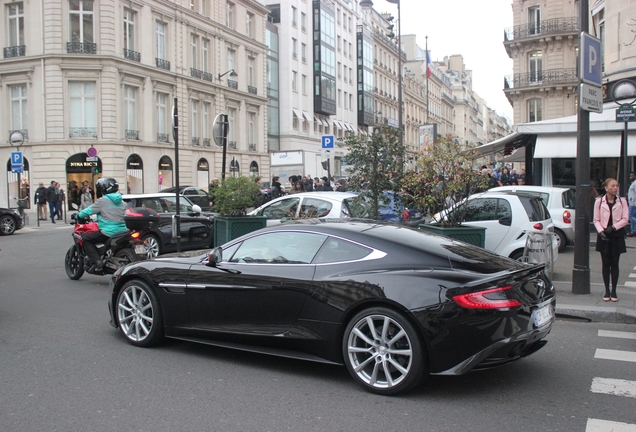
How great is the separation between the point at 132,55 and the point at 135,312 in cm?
3617

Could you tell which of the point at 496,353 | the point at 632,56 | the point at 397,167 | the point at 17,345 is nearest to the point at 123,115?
the point at 632,56

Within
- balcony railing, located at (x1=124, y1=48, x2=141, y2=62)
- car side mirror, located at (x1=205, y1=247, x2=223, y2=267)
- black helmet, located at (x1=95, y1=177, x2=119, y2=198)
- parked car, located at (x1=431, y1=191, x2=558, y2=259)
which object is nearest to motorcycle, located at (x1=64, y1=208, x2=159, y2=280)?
black helmet, located at (x1=95, y1=177, x2=119, y2=198)

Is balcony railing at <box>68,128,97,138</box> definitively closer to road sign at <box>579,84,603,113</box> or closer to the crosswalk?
road sign at <box>579,84,603,113</box>

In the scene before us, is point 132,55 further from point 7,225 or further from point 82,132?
point 7,225

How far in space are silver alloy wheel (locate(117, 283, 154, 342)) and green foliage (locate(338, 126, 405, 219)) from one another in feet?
17.4

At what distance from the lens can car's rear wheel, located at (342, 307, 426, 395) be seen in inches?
194

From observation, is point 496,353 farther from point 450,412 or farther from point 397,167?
point 397,167

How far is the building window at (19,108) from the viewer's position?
3836 cm

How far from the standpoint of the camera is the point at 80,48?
37.3 metres

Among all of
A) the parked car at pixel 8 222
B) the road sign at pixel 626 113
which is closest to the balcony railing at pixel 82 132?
the parked car at pixel 8 222

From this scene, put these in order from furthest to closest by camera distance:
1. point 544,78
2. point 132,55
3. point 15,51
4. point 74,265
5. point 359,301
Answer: point 544,78 < point 132,55 < point 15,51 < point 74,265 < point 359,301

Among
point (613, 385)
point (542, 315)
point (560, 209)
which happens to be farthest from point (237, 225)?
point (613, 385)

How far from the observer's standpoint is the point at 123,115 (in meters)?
39.1

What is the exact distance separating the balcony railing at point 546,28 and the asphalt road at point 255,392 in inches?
1614
